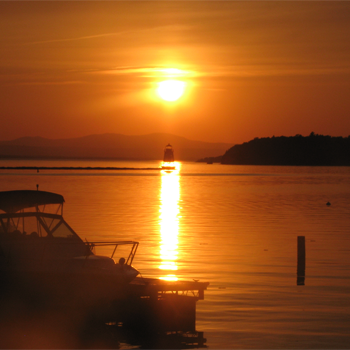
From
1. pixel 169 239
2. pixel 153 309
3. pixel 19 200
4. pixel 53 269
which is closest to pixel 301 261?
pixel 153 309

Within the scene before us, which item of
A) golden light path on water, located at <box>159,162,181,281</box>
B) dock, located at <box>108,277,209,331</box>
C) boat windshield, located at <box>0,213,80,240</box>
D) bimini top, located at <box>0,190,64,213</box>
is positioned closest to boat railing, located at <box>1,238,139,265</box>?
boat windshield, located at <box>0,213,80,240</box>

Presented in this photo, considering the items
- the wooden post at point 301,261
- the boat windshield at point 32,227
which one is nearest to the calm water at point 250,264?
the wooden post at point 301,261

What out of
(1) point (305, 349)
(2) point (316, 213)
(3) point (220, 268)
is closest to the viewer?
(1) point (305, 349)

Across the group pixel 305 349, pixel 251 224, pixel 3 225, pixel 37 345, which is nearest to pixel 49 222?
pixel 3 225

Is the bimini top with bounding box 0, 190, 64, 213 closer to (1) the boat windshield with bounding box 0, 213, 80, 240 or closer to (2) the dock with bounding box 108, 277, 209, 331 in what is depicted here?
(1) the boat windshield with bounding box 0, 213, 80, 240

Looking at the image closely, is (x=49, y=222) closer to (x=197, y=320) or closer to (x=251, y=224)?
(x=197, y=320)

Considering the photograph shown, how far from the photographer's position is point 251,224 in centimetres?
4788

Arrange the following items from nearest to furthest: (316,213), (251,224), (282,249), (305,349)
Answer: (305,349) < (282,249) < (251,224) < (316,213)

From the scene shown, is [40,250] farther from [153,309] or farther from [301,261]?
[301,261]

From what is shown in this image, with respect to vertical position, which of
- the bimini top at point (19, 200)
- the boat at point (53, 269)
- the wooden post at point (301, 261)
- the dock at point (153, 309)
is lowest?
the dock at point (153, 309)

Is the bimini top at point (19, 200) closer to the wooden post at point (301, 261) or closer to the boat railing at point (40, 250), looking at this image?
the boat railing at point (40, 250)

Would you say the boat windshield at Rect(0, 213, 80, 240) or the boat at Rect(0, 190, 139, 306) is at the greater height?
the boat windshield at Rect(0, 213, 80, 240)

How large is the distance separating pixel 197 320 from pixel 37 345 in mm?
4909

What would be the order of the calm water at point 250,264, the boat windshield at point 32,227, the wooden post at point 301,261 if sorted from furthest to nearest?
the wooden post at point 301,261 < the boat windshield at point 32,227 < the calm water at point 250,264
